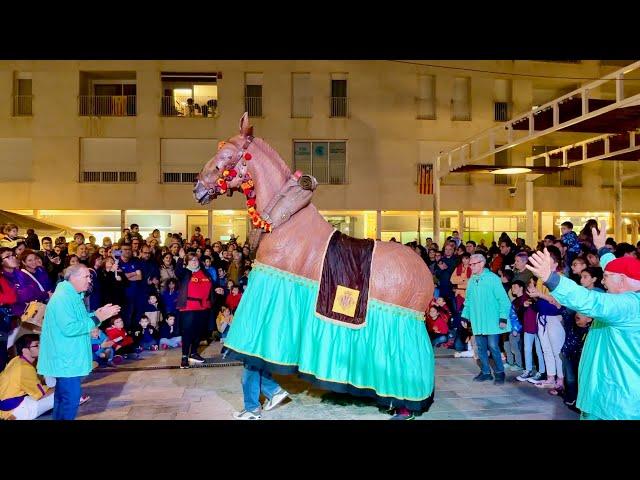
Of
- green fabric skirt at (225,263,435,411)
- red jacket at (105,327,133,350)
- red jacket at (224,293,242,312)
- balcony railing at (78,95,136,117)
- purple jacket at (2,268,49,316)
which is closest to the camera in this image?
green fabric skirt at (225,263,435,411)

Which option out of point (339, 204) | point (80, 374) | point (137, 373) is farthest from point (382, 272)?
point (339, 204)

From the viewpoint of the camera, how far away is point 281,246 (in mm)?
4969

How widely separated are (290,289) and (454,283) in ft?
18.4

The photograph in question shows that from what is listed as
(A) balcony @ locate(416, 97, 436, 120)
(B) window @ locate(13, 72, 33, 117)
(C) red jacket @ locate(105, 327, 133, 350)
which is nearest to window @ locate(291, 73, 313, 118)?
(A) balcony @ locate(416, 97, 436, 120)

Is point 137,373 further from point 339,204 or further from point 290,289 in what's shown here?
point 339,204

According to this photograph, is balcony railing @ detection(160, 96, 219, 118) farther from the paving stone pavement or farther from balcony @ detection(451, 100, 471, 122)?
the paving stone pavement

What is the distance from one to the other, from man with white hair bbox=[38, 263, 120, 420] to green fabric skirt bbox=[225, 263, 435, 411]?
1.36 meters

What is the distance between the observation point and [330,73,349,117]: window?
71.6 feet

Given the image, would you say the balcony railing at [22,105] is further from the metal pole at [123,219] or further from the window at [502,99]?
the window at [502,99]

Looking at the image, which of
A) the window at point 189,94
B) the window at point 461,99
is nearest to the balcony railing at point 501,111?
the window at point 461,99

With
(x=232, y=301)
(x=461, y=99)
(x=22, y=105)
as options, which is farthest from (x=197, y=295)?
(x=461, y=99)

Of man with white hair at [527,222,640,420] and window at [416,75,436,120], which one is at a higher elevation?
window at [416,75,436,120]

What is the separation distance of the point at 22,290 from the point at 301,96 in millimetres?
16974

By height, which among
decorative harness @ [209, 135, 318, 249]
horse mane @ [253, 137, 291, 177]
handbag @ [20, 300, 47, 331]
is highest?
horse mane @ [253, 137, 291, 177]
